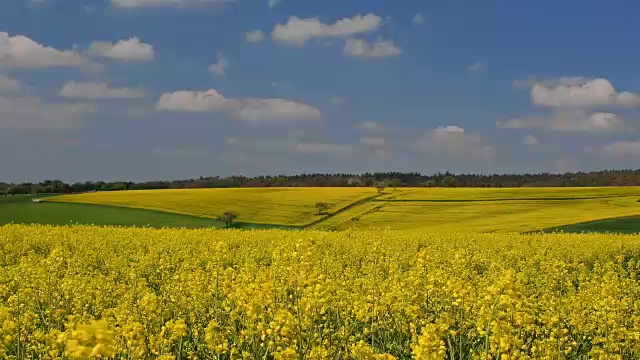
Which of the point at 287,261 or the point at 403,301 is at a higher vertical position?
the point at 287,261

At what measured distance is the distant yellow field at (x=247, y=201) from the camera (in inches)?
1919

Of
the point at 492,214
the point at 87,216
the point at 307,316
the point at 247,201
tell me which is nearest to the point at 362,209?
the point at 492,214

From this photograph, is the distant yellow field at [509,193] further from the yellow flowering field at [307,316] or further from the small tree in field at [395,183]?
the yellow flowering field at [307,316]

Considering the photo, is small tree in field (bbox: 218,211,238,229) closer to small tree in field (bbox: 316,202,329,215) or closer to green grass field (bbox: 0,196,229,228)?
green grass field (bbox: 0,196,229,228)

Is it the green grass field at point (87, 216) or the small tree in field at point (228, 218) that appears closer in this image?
the green grass field at point (87, 216)

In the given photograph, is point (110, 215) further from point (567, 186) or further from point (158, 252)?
point (567, 186)

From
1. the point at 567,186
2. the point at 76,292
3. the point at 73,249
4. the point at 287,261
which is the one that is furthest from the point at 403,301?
the point at 567,186

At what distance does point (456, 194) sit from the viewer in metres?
57.6

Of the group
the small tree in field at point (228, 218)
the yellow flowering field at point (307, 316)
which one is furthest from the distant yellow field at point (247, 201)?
the yellow flowering field at point (307, 316)

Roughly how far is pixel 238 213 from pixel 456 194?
19.9m

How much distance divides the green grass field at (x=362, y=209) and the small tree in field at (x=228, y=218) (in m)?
0.59

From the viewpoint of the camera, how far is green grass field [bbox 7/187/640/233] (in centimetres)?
4266

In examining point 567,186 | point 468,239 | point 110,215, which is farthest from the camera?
point 567,186

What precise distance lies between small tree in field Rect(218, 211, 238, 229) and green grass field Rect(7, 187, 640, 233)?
1.92 ft
